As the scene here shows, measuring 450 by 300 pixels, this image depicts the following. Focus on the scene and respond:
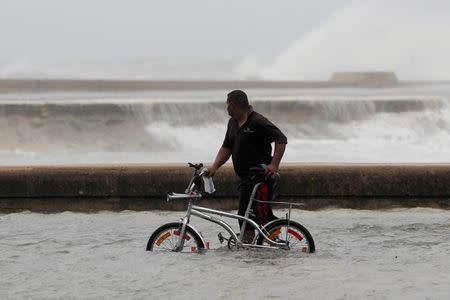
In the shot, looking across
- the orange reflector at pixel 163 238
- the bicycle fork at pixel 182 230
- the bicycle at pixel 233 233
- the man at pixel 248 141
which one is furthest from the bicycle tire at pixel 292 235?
the orange reflector at pixel 163 238

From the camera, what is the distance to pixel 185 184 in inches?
411

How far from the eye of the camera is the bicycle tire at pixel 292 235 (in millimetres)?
7820

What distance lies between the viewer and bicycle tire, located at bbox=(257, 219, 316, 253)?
25.7 feet

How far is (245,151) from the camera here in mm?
7809

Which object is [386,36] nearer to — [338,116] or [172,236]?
[338,116]

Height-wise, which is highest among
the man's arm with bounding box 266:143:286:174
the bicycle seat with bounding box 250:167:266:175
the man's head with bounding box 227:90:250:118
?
the man's head with bounding box 227:90:250:118

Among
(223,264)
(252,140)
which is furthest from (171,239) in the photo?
(252,140)

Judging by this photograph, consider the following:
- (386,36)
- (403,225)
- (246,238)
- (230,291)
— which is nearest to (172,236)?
(246,238)

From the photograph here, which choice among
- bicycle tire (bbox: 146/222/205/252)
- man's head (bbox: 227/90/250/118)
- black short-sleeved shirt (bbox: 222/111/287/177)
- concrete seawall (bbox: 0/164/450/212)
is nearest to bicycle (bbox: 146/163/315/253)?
bicycle tire (bbox: 146/222/205/252)

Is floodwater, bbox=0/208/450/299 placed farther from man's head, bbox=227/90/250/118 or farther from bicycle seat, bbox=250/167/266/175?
man's head, bbox=227/90/250/118

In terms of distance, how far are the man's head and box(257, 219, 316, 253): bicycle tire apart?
88 cm

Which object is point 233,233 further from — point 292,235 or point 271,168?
point 271,168

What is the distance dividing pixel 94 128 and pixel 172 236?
11.6 meters

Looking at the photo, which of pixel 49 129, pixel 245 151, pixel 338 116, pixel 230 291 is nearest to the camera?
pixel 230 291
